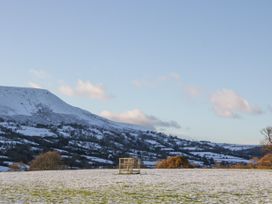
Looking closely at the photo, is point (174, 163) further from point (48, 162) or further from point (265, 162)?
point (48, 162)

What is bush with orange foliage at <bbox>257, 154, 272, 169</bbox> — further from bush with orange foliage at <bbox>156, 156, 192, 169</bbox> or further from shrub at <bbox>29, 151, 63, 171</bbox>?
shrub at <bbox>29, 151, 63, 171</bbox>

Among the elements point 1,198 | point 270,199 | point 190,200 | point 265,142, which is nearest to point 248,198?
point 270,199

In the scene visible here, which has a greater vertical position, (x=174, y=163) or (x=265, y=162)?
(x=265, y=162)

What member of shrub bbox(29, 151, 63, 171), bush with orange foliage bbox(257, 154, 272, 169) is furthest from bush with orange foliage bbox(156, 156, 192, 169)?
shrub bbox(29, 151, 63, 171)

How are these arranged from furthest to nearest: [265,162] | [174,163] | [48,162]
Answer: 1. [48,162]
2. [265,162]
3. [174,163]

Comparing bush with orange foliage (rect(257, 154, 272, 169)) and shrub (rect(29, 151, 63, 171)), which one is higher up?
shrub (rect(29, 151, 63, 171))

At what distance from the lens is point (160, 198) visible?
80.6 ft

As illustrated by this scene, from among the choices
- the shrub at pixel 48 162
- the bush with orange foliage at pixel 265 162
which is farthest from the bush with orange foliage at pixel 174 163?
the shrub at pixel 48 162

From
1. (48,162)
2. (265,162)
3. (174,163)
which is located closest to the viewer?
(174,163)

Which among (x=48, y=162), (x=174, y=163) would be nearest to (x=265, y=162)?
(x=174, y=163)

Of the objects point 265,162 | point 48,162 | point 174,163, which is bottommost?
point 174,163

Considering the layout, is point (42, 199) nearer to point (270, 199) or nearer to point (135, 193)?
point (135, 193)

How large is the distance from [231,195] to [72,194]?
8470 mm

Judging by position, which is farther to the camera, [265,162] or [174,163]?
[265,162]
